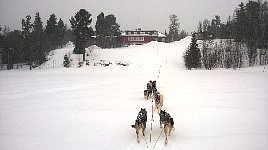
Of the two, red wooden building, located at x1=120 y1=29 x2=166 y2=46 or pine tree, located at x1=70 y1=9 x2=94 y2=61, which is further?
red wooden building, located at x1=120 y1=29 x2=166 y2=46

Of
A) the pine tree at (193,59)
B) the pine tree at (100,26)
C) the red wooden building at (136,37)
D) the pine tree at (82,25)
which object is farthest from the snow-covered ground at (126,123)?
the red wooden building at (136,37)

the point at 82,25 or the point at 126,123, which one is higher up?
the point at 82,25

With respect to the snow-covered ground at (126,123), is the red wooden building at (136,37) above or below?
above

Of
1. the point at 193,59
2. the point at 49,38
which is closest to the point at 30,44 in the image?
the point at 49,38

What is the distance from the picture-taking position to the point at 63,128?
1105cm

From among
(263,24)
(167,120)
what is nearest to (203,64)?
(263,24)

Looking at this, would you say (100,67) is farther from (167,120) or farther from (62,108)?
(167,120)

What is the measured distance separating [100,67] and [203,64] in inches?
781

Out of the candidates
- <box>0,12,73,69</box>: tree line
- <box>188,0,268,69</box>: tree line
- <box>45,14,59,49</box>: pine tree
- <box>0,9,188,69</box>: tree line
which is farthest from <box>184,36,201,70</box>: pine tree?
<box>45,14,59,49</box>: pine tree

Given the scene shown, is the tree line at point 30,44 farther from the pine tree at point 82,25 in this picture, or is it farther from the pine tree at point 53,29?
the pine tree at point 82,25

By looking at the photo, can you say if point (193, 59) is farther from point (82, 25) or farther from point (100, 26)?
point (100, 26)

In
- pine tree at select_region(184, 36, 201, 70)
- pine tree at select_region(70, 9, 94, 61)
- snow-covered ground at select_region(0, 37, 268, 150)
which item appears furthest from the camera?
pine tree at select_region(70, 9, 94, 61)

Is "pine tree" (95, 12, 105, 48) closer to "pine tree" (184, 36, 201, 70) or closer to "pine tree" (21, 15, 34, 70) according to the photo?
"pine tree" (21, 15, 34, 70)

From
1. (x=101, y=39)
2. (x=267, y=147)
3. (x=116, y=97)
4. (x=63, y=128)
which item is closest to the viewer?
(x=267, y=147)
